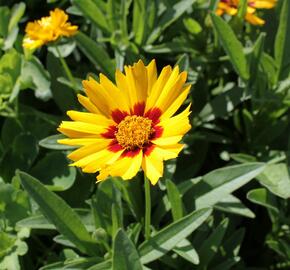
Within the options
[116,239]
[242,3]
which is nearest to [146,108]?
[116,239]

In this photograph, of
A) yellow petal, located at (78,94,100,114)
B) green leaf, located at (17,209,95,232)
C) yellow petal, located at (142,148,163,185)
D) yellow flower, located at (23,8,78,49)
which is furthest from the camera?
yellow flower, located at (23,8,78,49)

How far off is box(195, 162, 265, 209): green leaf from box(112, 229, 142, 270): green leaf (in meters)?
0.37

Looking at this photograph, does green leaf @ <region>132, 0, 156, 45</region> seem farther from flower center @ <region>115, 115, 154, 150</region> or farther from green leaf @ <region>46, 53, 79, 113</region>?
flower center @ <region>115, 115, 154, 150</region>

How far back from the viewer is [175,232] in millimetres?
1408

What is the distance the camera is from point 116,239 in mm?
1246

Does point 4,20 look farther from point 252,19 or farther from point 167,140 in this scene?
point 167,140

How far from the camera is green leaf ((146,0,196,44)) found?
1.86 metres

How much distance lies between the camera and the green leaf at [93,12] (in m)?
1.87

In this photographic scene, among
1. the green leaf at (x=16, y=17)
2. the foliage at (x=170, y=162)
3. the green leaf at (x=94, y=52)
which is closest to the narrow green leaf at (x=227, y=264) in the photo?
the foliage at (x=170, y=162)

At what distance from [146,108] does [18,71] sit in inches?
28.0

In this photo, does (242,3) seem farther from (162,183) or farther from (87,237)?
(87,237)

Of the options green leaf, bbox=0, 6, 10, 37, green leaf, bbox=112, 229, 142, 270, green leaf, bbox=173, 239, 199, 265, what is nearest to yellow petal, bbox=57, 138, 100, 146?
green leaf, bbox=112, 229, 142, 270

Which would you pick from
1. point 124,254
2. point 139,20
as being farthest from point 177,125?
point 139,20

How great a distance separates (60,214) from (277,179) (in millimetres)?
686
